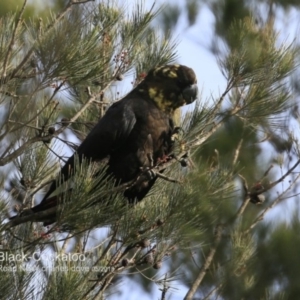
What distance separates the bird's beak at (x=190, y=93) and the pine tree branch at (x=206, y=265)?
2.08 ft

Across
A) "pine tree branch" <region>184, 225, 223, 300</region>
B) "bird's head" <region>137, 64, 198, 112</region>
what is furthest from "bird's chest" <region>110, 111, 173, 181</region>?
"pine tree branch" <region>184, 225, 223, 300</region>

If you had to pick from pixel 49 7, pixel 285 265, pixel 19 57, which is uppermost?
pixel 49 7

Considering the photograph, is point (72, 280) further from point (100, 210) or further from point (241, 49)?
point (241, 49)

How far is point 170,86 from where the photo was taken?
3027mm

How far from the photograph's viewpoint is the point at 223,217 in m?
3.73

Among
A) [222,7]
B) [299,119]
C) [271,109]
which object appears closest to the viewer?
[271,109]

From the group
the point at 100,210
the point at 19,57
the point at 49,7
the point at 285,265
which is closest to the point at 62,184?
the point at 100,210

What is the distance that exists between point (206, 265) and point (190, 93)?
0.68 meters

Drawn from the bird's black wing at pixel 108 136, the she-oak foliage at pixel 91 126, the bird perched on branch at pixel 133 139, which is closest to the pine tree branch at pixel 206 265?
the she-oak foliage at pixel 91 126

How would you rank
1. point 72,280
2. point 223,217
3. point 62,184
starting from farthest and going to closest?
point 223,217, point 62,184, point 72,280

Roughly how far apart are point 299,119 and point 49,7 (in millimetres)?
1094

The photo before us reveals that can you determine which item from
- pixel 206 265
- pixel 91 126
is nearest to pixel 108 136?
pixel 91 126

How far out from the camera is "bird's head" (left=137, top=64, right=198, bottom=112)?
3008 mm

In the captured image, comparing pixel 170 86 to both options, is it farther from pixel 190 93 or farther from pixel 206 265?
pixel 206 265
